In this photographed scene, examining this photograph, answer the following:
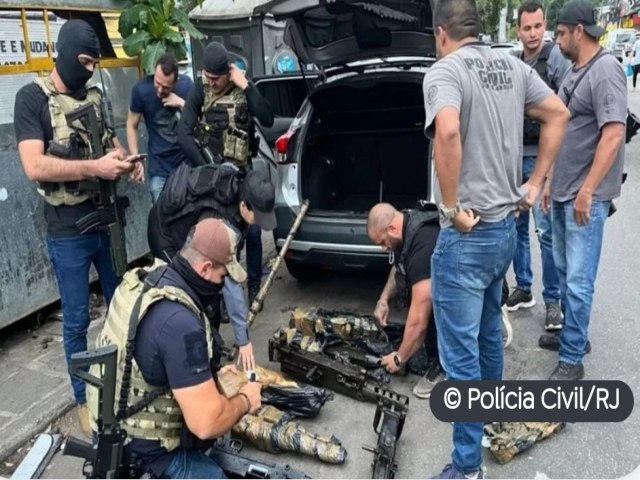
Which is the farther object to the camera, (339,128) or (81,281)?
(339,128)

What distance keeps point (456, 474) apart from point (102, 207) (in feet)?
6.80

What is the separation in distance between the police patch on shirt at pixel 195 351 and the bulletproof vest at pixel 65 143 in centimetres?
135

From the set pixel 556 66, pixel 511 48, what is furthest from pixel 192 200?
pixel 511 48

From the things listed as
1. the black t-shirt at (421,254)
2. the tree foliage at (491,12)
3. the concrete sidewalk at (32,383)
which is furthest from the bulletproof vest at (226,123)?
the tree foliage at (491,12)

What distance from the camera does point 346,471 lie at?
8.69 feet

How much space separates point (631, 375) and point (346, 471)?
1.72 m

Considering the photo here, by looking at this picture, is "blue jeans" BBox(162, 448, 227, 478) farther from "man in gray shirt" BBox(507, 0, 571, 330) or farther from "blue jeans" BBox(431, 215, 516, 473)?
"man in gray shirt" BBox(507, 0, 571, 330)

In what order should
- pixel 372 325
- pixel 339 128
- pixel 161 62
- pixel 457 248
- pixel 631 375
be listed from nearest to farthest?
pixel 457 248
pixel 631 375
pixel 372 325
pixel 161 62
pixel 339 128

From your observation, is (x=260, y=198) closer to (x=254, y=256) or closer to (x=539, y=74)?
(x=254, y=256)

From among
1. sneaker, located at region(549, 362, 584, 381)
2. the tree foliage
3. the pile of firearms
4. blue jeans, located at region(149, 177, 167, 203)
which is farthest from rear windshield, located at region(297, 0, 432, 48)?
the tree foliage

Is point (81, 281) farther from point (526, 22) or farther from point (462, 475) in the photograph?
point (526, 22)

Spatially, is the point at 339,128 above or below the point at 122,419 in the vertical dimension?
above

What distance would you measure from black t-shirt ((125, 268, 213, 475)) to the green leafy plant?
3037 mm

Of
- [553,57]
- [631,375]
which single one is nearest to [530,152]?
[553,57]
